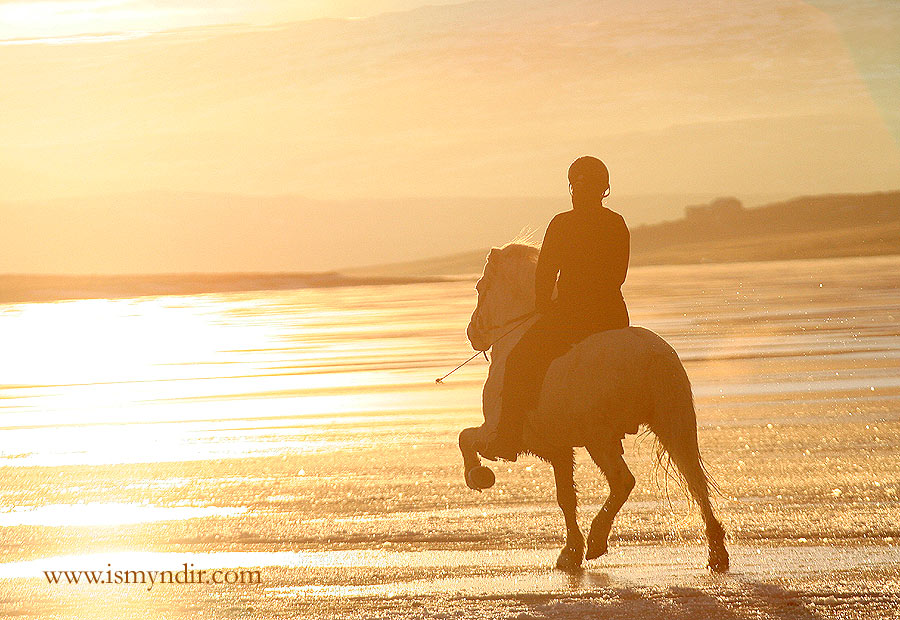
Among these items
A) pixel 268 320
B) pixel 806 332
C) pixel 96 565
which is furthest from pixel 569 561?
pixel 268 320

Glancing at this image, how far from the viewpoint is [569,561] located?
25.3 ft

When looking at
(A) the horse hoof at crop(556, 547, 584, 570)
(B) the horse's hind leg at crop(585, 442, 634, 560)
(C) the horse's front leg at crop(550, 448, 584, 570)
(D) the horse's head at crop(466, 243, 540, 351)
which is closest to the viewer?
(B) the horse's hind leg at crop(585, 442, 634, 560)

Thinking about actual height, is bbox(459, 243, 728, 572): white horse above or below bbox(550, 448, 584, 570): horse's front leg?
above


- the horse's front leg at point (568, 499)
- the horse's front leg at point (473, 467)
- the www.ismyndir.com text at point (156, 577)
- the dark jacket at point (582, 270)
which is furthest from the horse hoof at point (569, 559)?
the www.ismyndir.com text at point (156, 577)

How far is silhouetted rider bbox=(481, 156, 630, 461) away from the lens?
7.93m

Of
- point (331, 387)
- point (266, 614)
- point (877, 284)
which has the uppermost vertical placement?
point (266, 614)

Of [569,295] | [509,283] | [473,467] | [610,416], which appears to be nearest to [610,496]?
[610,416]

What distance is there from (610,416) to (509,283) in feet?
3.61

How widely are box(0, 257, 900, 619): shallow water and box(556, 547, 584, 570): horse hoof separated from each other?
110 mm

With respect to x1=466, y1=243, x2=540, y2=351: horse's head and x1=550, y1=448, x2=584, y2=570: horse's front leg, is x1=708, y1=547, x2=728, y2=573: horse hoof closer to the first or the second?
x1=550, y1=448, x2=584, y2=570: horse's front leg

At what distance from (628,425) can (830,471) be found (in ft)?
10.7

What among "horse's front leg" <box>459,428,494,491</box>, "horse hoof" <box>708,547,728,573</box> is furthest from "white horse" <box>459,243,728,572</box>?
"horse's front leg" <box>459,428,494,491</box>

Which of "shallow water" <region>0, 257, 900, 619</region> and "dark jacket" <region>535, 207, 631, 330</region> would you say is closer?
Answer: "shallow water" <region>0, 257, 900, 619</region>

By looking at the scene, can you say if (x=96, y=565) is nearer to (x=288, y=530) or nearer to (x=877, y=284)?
(x=288, y=530)
